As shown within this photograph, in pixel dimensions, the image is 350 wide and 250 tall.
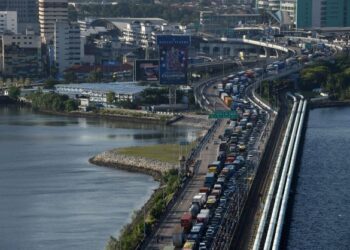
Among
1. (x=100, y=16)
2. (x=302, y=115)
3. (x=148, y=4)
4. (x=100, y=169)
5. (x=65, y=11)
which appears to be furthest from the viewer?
(x=148, y=4)

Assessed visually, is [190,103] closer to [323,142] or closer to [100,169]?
[323,142]

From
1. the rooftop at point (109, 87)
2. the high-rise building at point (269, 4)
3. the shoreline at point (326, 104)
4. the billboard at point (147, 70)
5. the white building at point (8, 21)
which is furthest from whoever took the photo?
the high-rise building at point (269, 4)

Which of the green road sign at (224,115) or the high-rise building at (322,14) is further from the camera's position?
the high-rise building at (322,14)

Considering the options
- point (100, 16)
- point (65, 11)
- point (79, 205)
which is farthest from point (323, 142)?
point (100, 16)

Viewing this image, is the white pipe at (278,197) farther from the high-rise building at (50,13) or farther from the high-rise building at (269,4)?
the high-rise building at (269,4)

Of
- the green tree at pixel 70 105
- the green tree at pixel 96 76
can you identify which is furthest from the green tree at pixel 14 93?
the green tree at pixel 96 76
